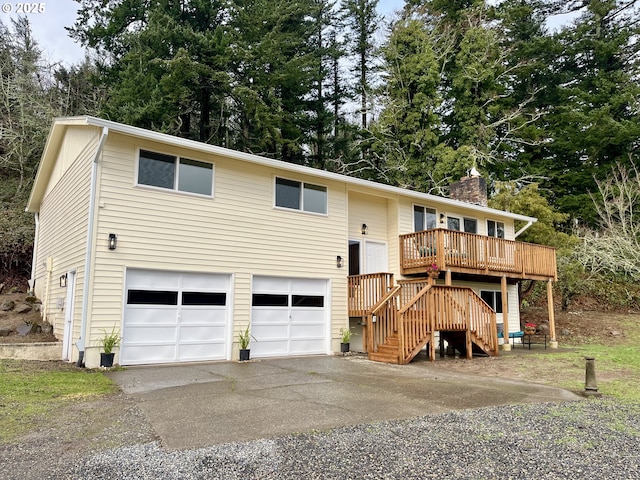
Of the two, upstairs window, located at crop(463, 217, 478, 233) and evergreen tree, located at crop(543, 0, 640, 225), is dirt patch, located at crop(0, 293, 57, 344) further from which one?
evergreen tree, located at crop(543, 0, 640, 225)

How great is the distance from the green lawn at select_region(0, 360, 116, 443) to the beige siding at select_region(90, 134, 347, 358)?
43.0 inches

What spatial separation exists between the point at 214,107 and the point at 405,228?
11982 mm

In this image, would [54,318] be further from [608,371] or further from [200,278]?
[608,371]

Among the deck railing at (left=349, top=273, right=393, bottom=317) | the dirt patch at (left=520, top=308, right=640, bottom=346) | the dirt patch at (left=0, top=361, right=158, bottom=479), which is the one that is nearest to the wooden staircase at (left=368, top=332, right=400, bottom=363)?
the deck railing at (left=349, top=273, right=393, bottom=317)

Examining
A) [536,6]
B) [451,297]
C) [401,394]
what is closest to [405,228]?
[451,297]

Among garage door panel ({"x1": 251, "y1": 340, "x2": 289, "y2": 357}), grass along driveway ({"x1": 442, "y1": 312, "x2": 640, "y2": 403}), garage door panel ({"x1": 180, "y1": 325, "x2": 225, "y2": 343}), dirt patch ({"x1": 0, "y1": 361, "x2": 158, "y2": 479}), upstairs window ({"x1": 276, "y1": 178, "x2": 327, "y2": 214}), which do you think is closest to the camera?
dirt patch ({"x1": 0, "y1": 361, "x2": 158, "y2": 479})

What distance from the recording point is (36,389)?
6.50 meters

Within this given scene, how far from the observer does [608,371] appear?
29.9 feet

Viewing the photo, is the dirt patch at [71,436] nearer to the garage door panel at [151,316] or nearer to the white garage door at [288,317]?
the garage door panel at [151,316]

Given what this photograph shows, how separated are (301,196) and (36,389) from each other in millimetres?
7473

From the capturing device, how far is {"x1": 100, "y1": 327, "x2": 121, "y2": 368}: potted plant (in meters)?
8.60

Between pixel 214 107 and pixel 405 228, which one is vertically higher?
pixel 214 107

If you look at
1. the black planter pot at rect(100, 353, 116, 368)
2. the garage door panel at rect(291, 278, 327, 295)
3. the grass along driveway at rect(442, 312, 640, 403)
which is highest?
the garage door panel at rect(291, 278, 327, 295)

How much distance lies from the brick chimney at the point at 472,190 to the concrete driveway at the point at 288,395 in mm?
9156
